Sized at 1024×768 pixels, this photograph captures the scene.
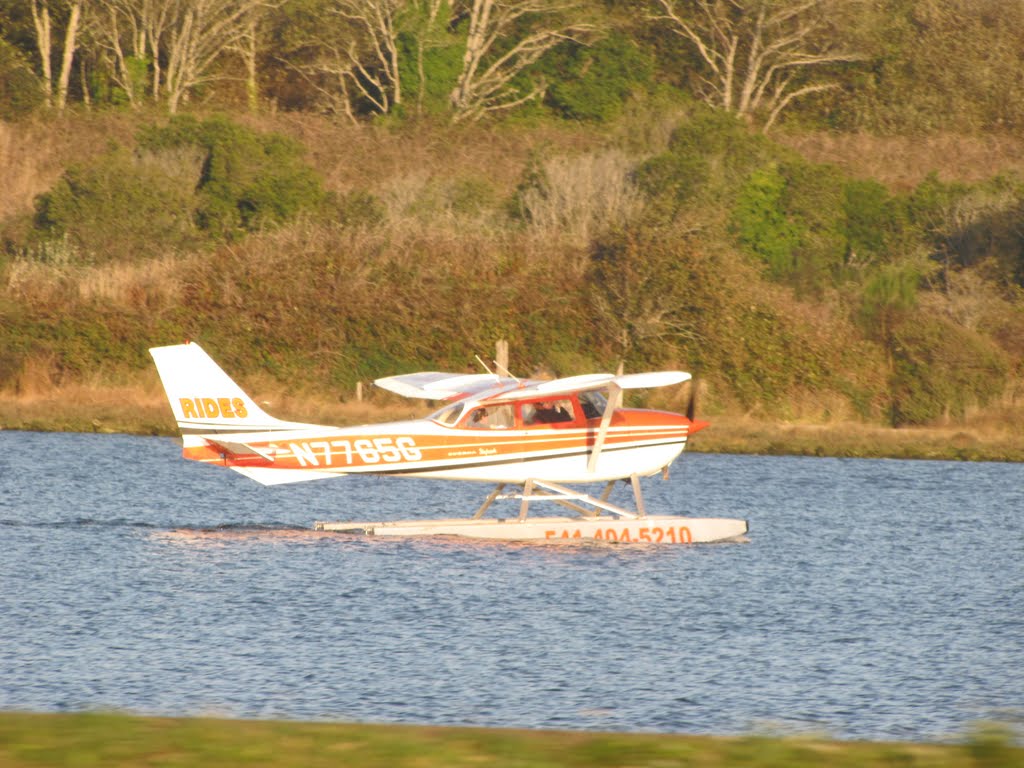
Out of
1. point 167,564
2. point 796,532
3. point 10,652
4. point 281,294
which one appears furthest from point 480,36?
point 10,652

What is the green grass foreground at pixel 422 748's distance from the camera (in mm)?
5457

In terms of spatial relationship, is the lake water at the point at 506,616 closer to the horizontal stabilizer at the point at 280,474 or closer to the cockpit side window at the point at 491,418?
the horizontal stabilizer at the point at 280,474

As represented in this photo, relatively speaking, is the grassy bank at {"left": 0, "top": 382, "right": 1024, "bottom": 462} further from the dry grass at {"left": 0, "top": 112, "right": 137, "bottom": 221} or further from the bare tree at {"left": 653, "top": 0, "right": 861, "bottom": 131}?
the bare tree at {"left": 653, "top": 0, "right": 861, "bottom": 131}

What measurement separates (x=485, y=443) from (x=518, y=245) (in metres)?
19.3

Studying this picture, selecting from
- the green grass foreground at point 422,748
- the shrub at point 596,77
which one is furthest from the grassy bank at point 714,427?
the green grass foreground at point 422,748

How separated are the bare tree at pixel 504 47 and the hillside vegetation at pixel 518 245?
0.35 metres

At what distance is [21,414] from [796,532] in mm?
17162

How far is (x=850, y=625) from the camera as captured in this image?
551 inches

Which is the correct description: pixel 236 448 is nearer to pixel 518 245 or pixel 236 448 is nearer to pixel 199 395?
pixel 199 395

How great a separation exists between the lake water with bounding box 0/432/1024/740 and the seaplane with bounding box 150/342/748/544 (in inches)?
13.1

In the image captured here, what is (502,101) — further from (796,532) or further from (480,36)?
A: (796,532)

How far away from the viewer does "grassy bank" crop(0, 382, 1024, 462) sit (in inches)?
1123

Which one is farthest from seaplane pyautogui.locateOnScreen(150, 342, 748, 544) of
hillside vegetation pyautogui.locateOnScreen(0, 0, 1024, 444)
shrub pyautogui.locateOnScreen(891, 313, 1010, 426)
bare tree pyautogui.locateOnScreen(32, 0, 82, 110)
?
bare tree pyautogui.locateOnScreen(32, 0, 82, 110)

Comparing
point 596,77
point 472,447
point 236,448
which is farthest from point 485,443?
point 596,77
